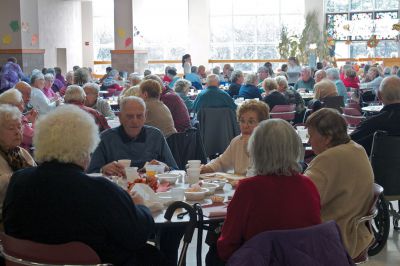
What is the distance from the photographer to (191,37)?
772 inches

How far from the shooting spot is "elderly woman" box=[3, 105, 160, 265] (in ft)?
7.62

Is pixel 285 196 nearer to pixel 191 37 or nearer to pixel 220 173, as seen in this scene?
pixel 220 173

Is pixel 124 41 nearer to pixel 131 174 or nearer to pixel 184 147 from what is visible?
pixel 184 147

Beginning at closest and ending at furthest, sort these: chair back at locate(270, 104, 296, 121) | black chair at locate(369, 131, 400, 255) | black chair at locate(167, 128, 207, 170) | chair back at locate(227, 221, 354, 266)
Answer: chair back at locate(227, 221, 354, 266) < black chair at locate(369, 131, 400, 255) < black chair at locate(167, 128, 207, 170) < chair back at locate(270, 104, 296, 121)

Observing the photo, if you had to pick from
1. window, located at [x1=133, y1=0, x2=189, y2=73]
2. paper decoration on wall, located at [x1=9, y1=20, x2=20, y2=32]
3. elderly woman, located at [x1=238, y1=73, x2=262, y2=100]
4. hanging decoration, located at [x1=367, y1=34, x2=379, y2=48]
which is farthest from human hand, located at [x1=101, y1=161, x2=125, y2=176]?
window, located at [x1=133, y1=0, x2=189, y2=73]

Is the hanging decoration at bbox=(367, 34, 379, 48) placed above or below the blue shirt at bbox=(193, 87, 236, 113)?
above

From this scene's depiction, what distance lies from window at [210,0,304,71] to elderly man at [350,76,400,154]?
48.8 feet

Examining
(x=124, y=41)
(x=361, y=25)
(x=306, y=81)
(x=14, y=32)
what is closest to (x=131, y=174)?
(x=306, y=81)

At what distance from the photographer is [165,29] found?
20.2m

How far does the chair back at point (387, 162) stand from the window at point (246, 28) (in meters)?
15.4

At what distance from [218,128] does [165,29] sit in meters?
13.6

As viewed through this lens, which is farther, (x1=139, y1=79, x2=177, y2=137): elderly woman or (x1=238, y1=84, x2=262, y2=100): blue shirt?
(x1=238, y1=84, x2=262, y2=100): blue shirt

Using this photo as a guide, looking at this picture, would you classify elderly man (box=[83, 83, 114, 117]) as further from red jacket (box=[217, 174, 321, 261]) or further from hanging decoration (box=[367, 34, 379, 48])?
hanging decoration (box=[367, 34, 379, 48])

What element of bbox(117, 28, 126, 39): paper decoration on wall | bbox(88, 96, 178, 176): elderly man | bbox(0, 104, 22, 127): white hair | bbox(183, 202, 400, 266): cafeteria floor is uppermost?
bbox(117, 28, 126, 39): paper decoration on wall
